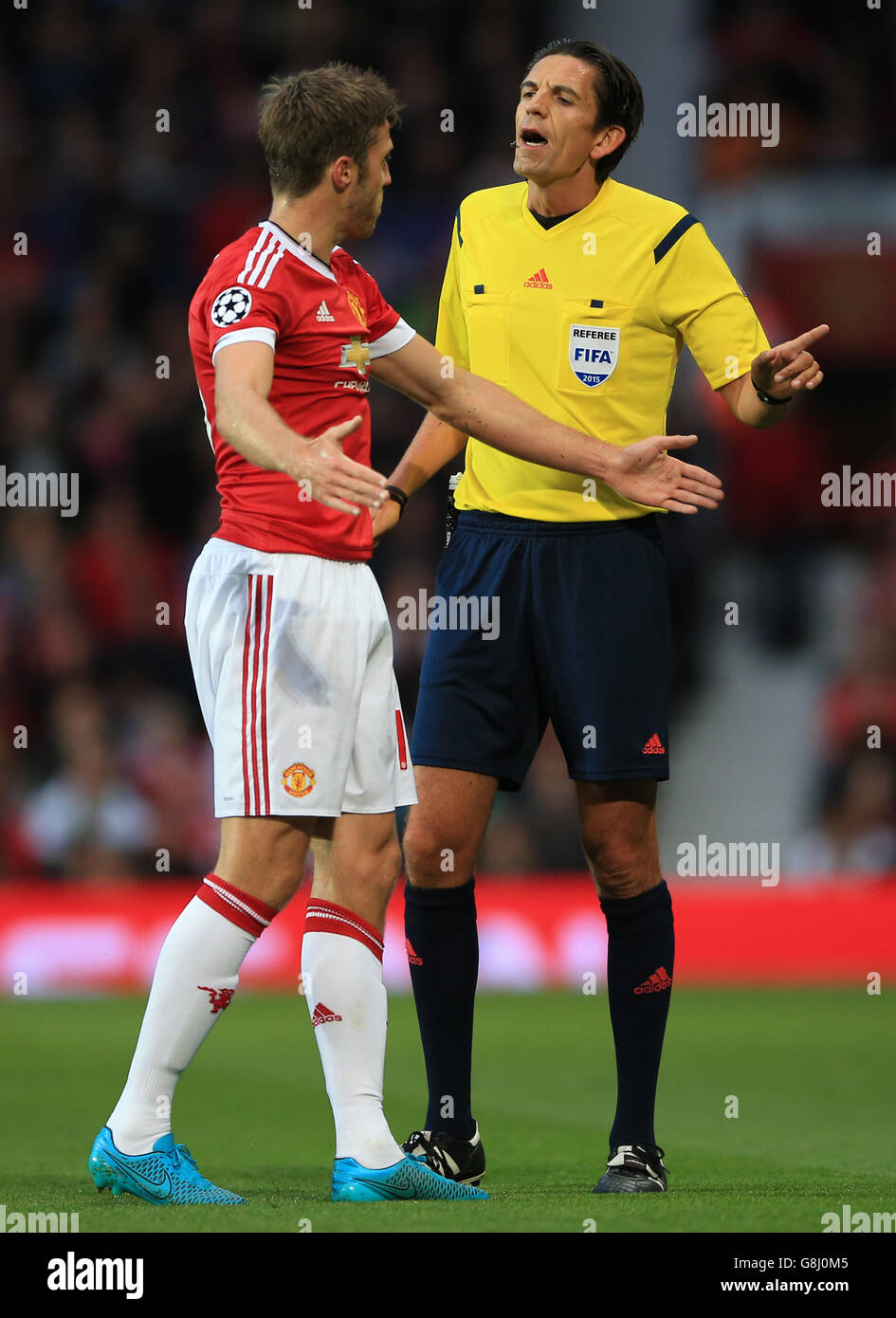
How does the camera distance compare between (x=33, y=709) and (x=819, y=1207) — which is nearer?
(x=819, y=1207)

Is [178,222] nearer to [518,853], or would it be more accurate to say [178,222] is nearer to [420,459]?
[518,853]

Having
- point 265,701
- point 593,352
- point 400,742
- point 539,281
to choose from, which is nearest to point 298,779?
point 265,701

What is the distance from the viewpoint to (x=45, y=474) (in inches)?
464

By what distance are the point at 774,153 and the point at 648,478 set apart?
987 centimetres

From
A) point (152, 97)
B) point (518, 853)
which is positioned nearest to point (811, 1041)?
point (518, 853)

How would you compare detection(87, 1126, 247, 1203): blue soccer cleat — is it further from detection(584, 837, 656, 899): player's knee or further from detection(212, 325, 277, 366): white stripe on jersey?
detection(212, 325, 277, 366): white stripe on jersey

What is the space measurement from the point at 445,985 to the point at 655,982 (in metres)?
0.49

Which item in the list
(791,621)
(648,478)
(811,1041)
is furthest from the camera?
(791,621)

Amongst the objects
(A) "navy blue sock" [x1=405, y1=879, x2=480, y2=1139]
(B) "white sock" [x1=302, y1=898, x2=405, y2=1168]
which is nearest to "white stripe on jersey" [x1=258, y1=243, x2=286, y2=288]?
(B) "white sock" [x1=302, y1=898, x2=405, y2=1168]

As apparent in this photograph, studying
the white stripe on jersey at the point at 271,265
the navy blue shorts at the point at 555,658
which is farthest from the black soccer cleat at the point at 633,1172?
the white stripe on jersey at the point at 271,265

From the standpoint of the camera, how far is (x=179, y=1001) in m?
3.82

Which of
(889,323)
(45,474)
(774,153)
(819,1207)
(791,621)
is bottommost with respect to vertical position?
(819,1207)

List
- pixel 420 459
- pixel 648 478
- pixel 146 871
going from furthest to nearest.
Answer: pixel 146 871 < pixel 420 459 < pixel 648 478

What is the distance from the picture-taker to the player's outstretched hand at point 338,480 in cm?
344
